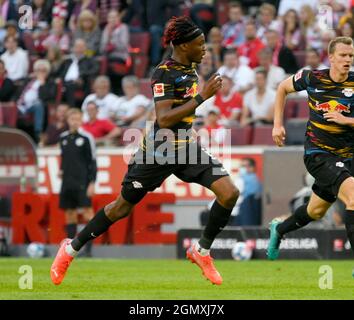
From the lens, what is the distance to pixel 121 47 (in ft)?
73.3

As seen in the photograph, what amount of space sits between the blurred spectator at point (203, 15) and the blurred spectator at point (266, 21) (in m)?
1.58

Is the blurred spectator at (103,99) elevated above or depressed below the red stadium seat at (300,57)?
below

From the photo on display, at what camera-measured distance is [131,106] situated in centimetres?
2086

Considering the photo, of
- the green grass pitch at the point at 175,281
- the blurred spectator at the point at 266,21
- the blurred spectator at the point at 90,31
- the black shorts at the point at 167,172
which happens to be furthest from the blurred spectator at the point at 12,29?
the black shorts at the point at 167,172

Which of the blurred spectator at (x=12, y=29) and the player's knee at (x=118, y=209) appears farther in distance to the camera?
the blurred spectator at (x=12, y=29)

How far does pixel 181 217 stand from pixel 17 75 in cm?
562

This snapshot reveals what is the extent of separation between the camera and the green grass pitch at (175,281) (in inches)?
422

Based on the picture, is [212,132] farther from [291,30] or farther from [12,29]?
[12,29]

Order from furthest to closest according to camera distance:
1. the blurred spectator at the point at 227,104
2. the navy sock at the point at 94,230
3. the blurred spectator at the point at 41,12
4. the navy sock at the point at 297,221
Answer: the blurred spectator at the point at 41,12 < the blurred spectator at the point at 227,104 < the navy sock at the point at 297,221 < the navy sock at the point at 94,230

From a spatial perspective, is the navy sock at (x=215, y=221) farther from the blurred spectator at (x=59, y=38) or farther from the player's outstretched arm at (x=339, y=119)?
the blurred spectator at (x=59, y=38)

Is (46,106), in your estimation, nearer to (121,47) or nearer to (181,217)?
(121,47)

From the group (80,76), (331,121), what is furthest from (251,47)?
(331,121)

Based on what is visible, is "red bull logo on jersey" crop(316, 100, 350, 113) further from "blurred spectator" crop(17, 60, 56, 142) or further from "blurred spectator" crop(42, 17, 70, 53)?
"blurred spectator" crop(42, 17, 70, 53)
